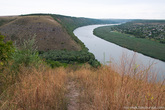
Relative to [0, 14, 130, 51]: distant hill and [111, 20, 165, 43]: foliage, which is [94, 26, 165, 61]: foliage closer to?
[111, 20, 165, 43]: foliage

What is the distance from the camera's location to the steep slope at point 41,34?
3152 centimetres

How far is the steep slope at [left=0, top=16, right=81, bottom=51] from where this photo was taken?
31516 mm

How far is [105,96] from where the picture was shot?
2.44 metres

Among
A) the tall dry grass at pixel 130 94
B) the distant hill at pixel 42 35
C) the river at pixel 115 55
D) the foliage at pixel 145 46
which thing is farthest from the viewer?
the distant hill at pixel 42 35

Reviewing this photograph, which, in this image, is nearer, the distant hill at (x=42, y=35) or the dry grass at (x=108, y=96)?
the dry grass at (x=108, y=96)

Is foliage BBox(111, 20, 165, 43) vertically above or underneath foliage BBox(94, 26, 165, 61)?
above

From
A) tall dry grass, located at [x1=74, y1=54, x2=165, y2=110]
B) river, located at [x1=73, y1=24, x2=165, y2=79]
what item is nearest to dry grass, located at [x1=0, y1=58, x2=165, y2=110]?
tall dry grass, located at [x1=74, y1=54, x2=165, y2=110]

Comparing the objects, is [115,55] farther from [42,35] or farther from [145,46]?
[42,35]

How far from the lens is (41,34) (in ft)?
122

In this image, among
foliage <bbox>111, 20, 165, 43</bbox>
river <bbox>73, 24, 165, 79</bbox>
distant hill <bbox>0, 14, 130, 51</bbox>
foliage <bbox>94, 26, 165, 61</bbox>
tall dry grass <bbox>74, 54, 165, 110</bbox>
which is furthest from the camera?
foliage <bbox>111, 20, 165, 43</bbox>


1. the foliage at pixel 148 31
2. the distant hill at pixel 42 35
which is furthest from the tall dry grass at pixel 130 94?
the foliage at pixel 148 31

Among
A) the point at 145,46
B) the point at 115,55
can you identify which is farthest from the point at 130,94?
the point at 145,46

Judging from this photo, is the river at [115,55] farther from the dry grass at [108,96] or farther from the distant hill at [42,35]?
the distant hill at [42,35]

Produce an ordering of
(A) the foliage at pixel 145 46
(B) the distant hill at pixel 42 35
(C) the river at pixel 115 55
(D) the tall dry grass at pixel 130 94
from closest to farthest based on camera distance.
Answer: (D) the tall dry grass at pixel 130 94
(C) the river at pixel 115 55
(A) the foliage at pixel 145 46
(B) the distant hill at pixel 42 35
